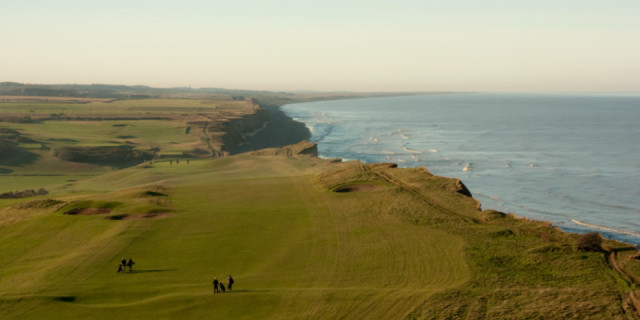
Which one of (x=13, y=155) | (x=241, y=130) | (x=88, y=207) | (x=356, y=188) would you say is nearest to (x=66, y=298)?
(x=88, y=207)

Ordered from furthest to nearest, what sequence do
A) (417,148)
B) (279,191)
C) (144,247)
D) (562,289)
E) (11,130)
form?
(417,148) < (11,130) < (279,191) < (144,247) < (562,289)

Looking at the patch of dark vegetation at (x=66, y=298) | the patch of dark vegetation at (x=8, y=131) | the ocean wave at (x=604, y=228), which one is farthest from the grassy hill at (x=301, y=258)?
the patch of dark vegetation at (x=8, y=131)

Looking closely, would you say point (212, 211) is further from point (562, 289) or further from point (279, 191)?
point (562, 289)

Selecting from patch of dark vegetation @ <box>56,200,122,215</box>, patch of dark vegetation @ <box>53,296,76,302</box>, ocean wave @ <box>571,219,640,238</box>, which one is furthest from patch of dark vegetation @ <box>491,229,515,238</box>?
patch of dark vegetation @ <box>56,200,122,215</box>

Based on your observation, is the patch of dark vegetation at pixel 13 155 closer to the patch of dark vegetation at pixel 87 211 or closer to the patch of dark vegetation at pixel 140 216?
the patch of dark vegetation at pixel 87 211

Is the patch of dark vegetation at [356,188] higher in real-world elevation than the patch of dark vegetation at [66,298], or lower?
higher

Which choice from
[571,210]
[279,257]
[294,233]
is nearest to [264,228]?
[294,233]

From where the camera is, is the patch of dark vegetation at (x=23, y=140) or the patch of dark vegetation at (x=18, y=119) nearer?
the patch of dark vegetation at (x=23, y=140)
